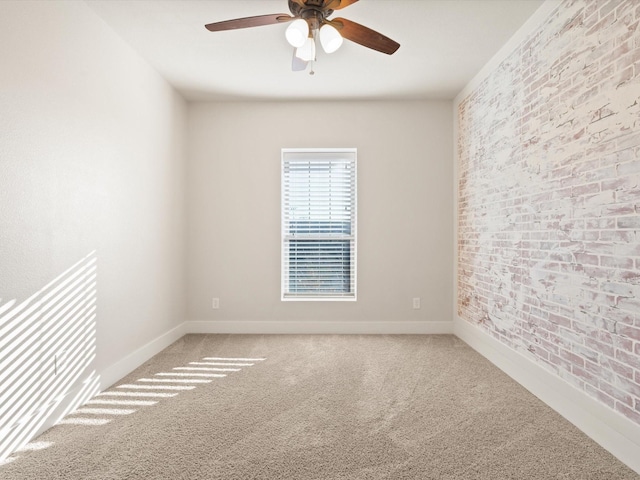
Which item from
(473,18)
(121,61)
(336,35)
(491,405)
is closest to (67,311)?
(121,61)

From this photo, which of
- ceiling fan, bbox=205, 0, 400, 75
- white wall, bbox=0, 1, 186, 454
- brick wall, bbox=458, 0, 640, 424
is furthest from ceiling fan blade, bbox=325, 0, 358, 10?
white wall, bbox=0, 1, 186, 454

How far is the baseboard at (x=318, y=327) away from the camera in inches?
172

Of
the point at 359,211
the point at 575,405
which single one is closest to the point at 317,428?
the point at 575,405

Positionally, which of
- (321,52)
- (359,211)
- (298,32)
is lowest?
(359,211)

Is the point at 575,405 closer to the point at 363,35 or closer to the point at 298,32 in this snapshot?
the point at 363,35

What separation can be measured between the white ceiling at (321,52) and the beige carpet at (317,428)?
8.53 feet

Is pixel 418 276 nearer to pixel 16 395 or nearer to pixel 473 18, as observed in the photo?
pixel 473 18

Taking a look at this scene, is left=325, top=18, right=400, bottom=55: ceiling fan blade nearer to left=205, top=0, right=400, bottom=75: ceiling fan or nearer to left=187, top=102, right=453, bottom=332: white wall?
left=205, top=0, right=400, bottom=75: ceiling fan

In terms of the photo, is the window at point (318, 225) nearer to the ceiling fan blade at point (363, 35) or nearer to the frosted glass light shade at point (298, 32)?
the ceiling fan blade at point (363, 35)

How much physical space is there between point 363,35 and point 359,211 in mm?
2317

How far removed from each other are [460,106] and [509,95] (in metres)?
1.12

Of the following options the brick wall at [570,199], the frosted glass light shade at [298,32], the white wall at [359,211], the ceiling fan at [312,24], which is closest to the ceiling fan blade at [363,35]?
the ceiling fan at [312,24]

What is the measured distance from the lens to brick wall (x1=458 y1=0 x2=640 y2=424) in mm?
1907

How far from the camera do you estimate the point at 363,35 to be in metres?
2.28
